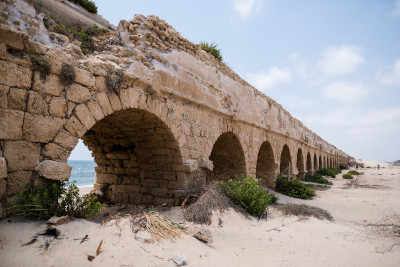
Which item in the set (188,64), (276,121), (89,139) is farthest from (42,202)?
(276,121)

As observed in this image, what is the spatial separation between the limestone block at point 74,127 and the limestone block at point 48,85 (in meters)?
0.37

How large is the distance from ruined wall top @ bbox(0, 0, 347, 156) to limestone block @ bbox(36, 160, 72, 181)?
46.0 inches

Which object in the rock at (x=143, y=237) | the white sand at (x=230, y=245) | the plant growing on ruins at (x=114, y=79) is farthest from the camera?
the plant growing on ruins at (x=114, y=79)

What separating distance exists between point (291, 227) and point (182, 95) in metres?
3.26

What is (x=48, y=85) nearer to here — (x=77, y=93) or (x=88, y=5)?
(x=77, y=93)

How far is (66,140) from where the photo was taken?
126 inches

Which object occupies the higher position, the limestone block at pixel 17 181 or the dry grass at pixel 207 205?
the limestone block at pixel 17 181

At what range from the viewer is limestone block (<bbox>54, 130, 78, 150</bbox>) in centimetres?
313

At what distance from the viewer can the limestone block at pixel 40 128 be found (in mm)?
2883

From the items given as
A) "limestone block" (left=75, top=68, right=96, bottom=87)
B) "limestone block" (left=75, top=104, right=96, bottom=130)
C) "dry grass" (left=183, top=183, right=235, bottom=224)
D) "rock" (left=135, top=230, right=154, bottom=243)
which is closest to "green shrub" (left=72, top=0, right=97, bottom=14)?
"limestone block" (left=75, top=68, right=96, bottom=87)

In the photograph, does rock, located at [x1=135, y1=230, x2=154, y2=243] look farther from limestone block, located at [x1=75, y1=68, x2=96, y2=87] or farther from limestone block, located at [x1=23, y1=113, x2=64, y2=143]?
limestone block, located at [x1=75, y1=68, x2=96, y2=87]

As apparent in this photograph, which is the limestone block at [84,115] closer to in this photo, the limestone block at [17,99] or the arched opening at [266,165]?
the limestone block at [17,99]

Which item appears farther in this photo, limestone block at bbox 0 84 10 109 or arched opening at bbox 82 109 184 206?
arched opening at bbox 82 109 184 206

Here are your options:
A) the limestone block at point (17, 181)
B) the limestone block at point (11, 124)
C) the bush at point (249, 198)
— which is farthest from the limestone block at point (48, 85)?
the bush at point (249, 198)
